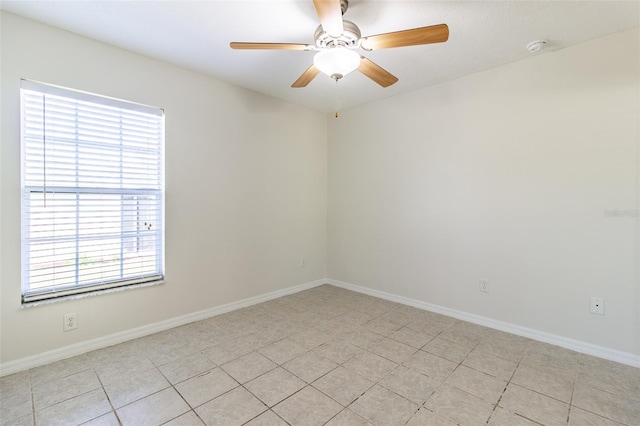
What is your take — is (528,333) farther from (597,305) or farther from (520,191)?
(520,191)

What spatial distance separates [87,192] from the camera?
2.32 meters

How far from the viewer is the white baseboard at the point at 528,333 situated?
7.19 ft

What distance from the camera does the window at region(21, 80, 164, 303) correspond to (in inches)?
83.0

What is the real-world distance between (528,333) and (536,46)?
241cm

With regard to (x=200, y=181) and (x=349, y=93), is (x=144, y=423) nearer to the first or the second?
(x=200, y=181)

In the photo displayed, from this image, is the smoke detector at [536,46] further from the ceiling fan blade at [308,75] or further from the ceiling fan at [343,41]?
the ceiling fan blade at [308,75]

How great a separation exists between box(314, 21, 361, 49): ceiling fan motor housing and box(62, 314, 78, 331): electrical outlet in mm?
2692

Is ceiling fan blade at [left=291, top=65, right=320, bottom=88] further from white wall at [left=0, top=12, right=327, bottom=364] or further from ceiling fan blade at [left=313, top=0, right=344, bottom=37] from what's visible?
white wall at [left=0, top=12, right=327, bottom=364]

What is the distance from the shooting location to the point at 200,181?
116 inches

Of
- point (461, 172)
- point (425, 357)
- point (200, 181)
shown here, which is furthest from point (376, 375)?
point (200, 181)

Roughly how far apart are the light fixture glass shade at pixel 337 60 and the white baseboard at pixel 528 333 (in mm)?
2597

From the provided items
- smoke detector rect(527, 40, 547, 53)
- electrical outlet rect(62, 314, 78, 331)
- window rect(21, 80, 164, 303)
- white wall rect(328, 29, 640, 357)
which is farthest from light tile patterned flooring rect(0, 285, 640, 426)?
smoke detector rect(527, 40, 547, 53)

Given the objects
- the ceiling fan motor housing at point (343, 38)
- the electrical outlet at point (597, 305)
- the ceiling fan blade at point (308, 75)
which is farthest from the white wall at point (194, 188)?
the electrical outlet at point (597, 305)

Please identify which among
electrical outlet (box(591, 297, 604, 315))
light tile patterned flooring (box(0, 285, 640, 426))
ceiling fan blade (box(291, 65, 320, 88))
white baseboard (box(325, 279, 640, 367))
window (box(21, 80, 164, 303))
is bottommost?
light tile patterned flooring (box(0, 285, 640, 426))
